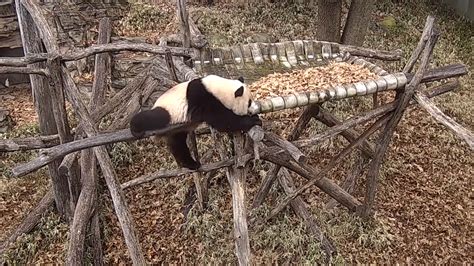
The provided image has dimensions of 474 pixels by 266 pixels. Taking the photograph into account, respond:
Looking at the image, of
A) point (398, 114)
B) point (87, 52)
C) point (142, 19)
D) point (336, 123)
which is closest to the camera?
point (87, 52)

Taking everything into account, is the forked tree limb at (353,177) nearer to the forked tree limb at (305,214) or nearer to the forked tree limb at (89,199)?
the forked tree limb at (305,214)

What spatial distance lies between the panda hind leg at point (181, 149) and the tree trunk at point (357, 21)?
424cm

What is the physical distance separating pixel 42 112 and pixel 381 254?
378 centimetres

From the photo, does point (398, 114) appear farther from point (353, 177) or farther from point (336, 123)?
point (353, 177)

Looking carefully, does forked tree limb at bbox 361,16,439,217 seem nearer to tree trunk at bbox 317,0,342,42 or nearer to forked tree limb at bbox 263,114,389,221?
forked tree limb at bbox 263,114,389,221

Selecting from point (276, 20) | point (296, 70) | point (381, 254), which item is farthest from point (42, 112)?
point (276, 20)

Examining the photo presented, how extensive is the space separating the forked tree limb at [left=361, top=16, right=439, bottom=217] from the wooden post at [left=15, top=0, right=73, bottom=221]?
3.11 metres

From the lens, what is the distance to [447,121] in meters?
3.72

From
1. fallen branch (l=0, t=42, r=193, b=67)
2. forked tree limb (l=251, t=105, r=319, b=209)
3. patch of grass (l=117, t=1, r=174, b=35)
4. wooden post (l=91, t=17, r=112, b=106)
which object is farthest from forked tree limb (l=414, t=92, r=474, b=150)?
patch of grass (l=117, t=1, r=174, b=35)

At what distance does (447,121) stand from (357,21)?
13.7 ft

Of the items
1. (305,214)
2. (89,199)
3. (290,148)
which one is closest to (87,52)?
(89,199)

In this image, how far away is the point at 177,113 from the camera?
11.9ft

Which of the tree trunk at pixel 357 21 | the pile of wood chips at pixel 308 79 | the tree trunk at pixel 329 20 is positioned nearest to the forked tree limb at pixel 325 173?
the pile of wood chips at pixel 308 79

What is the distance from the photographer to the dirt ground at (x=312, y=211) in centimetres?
525
